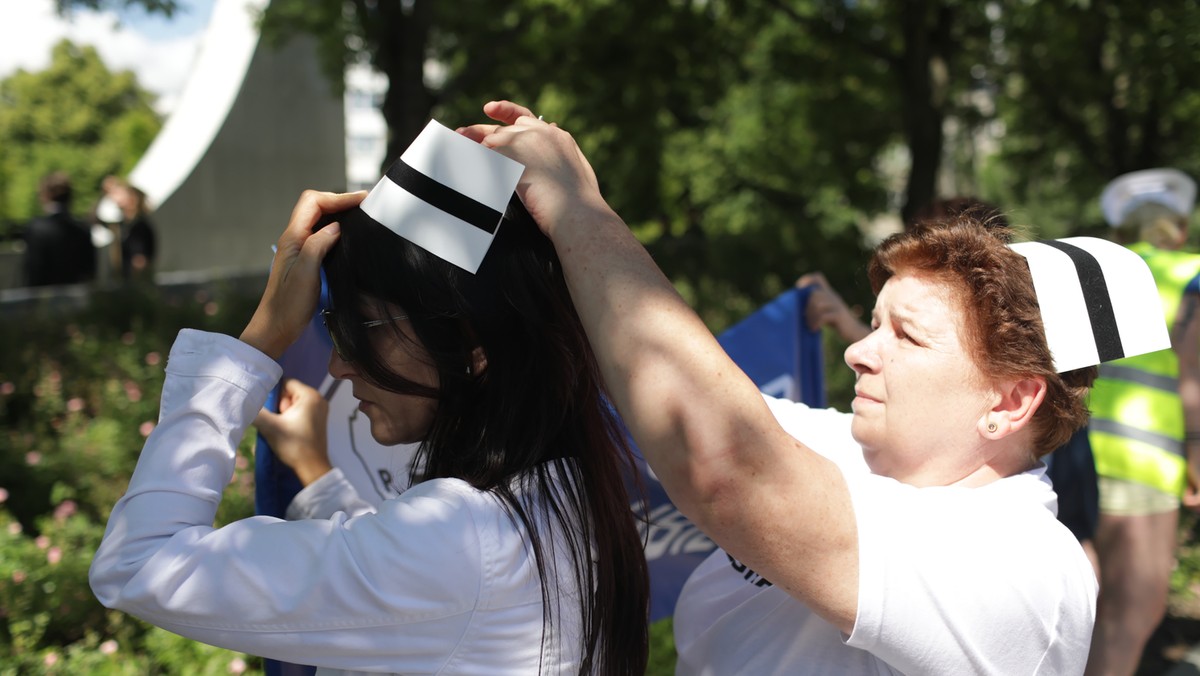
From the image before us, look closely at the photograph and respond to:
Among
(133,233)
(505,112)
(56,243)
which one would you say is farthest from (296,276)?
(133,233)

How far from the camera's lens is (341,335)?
159 centimetres

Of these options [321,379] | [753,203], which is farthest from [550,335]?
[753,203]

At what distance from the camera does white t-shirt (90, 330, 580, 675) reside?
4.38 feet

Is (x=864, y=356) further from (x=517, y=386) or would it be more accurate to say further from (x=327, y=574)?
(x=327, y=574)

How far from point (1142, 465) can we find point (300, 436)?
2602 mm

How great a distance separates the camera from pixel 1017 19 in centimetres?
1184

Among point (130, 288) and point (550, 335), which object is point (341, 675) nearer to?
point (550, 335)

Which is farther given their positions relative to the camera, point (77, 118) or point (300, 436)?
point (77, 118)

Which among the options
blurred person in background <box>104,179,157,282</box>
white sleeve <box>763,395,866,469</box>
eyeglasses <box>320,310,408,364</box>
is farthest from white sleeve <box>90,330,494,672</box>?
blurred person in background <box>104,179,157,282</box>

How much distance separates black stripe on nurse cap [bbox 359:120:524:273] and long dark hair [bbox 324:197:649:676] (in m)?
0.05

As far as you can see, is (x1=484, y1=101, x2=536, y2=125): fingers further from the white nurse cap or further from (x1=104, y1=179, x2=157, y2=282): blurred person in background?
(x1=104, y1=179, x2=157, y2=282): blurred person in background

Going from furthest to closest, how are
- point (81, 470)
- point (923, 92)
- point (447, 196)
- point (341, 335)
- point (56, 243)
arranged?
point (923, 92)
point (56, 243)
point (81, 470)
point (341, 335)
point (447, 196)

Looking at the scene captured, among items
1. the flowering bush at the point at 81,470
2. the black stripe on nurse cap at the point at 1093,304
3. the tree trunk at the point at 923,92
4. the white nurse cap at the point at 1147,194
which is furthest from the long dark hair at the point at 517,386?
the tree trunk at the point at 923,92

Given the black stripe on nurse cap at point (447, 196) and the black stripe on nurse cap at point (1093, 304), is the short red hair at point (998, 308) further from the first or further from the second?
the black stripe on nurse cap at point (447, 196)
